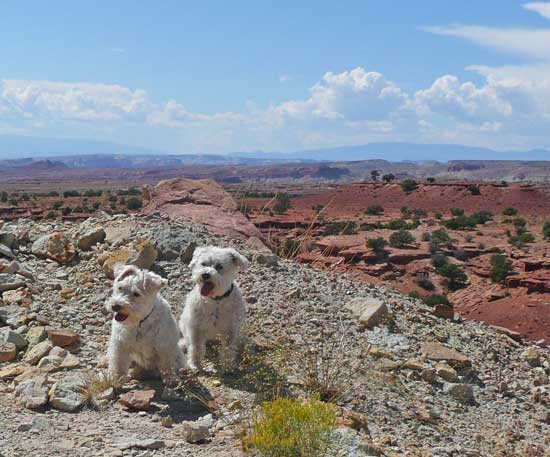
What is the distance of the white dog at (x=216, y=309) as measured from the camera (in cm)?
695

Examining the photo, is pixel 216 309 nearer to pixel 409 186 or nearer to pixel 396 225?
pixel 396 225

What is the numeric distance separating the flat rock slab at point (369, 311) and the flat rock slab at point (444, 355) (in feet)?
2.50

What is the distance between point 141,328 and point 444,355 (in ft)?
15.2

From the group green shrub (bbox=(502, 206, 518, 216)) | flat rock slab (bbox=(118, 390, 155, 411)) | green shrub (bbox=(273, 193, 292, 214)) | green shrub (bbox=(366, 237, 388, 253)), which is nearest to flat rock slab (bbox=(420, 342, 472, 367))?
green shrub (bbox=(273, 193, 292, 214))

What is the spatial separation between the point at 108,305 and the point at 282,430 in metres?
2.41

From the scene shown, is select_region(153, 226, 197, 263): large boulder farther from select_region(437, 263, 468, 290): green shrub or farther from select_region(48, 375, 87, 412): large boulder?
select_region(437, 263, 468, 290): green shrub

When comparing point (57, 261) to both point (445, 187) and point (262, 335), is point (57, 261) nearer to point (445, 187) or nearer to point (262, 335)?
point (262, 335)

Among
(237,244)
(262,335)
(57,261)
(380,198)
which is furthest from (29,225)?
(380,198)

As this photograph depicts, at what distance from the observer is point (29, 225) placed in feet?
43.0

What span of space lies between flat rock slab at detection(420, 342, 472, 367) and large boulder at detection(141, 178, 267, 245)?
16.3 feet

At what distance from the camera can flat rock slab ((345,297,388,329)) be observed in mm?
9273

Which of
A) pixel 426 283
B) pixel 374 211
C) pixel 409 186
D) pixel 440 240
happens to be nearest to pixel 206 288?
pixel 426 283

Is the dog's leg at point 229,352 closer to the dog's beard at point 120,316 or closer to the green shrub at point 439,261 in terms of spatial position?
the dog's beard at point 120,316

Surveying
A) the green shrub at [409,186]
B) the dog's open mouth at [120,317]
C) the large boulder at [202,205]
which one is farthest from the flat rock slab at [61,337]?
the green shrub at [409,186]
